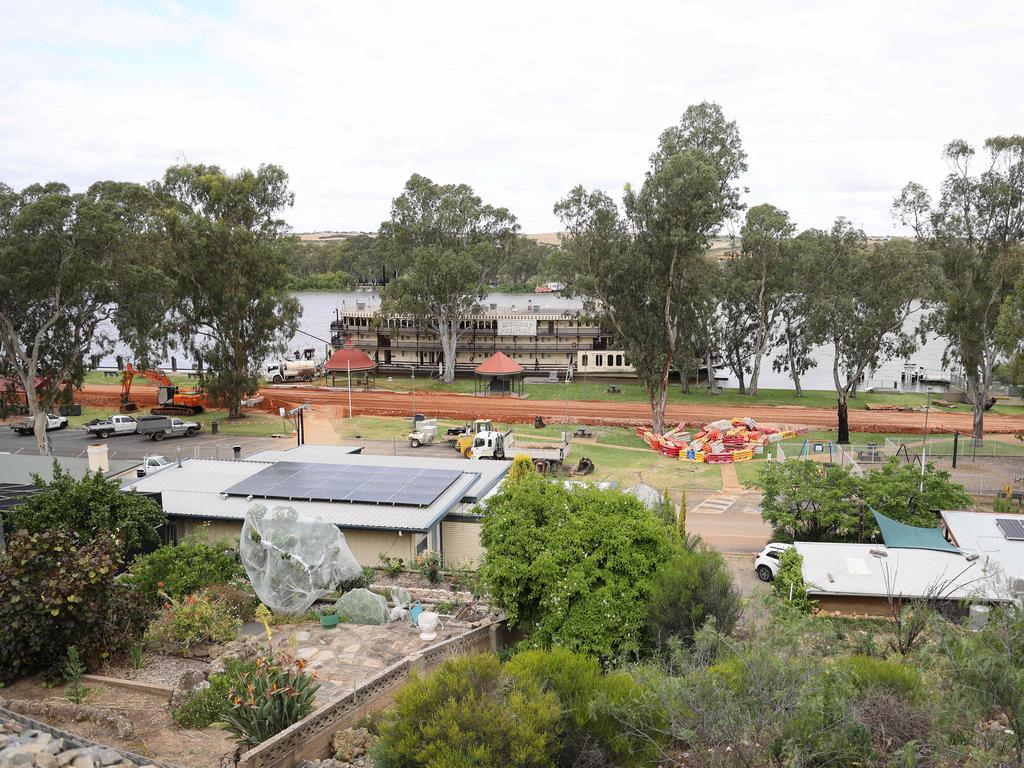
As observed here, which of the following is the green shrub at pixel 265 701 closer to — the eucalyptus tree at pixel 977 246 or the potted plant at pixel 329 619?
the potted plant at pixel 329 619

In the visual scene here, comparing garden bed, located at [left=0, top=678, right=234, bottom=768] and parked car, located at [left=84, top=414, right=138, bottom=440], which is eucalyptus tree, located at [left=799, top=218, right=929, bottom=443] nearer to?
garden bed, located at [left=0, top=678, right=234, bottom=768]

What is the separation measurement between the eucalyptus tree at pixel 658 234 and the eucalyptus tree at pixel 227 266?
65.0ft

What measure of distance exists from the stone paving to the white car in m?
11.4

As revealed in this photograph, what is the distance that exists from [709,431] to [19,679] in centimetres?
3653

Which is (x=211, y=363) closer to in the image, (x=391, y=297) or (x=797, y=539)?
(x=391, y=297)

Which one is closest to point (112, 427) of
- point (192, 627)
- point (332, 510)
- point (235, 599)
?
point (332, 510)

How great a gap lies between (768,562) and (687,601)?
27.8 feet

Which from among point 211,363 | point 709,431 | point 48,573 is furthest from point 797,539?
point 211,363

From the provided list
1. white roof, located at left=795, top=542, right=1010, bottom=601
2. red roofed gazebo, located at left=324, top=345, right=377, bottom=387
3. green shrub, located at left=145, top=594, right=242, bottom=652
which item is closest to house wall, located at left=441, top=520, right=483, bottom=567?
green shrub, located at left=145, top=594, right=242, bottom=652

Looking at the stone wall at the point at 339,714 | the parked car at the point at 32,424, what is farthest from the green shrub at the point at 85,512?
the parked car at the point at 32,424

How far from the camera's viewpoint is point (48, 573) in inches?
574

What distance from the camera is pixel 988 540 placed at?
24172mm

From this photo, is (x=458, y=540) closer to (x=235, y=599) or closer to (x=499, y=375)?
(x=235, y=599)

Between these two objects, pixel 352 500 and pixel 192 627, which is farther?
pixel 352 500
